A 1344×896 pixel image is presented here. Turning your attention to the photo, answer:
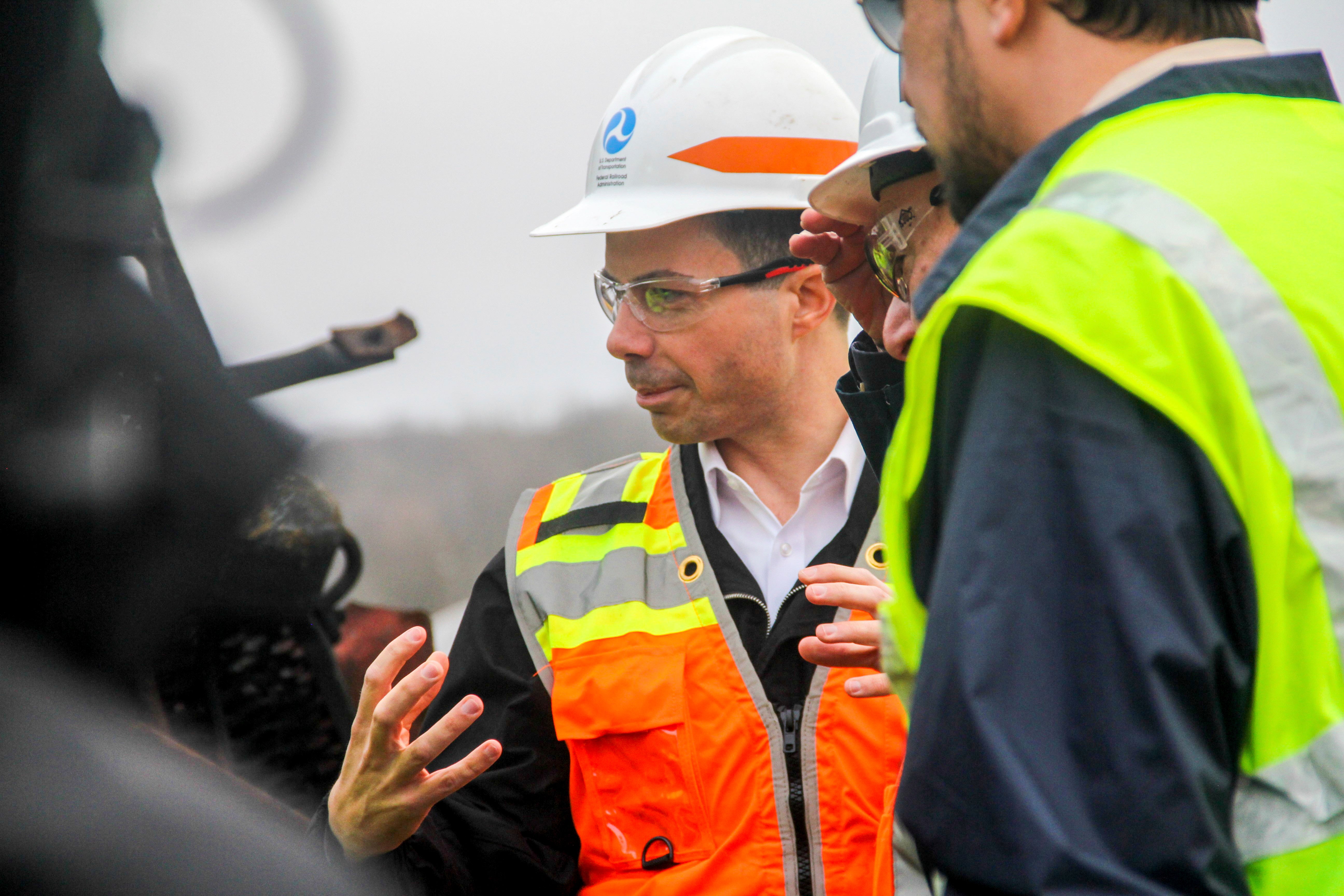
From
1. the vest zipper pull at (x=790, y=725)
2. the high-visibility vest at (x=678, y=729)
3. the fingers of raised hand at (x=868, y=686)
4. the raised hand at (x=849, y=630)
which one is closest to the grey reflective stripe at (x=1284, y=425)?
the raised hand at (x=849, y=630)

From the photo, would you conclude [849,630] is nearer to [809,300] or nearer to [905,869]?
[905,869]

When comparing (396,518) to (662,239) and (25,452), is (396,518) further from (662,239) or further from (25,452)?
(662,239)

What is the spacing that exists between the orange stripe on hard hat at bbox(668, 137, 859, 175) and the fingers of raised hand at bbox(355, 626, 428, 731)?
4.02ft

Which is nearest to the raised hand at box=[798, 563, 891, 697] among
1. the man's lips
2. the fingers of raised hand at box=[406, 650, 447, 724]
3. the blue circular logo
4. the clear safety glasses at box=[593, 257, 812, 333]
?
the fingers of raised hand at box=[406, 650, 447, 724]

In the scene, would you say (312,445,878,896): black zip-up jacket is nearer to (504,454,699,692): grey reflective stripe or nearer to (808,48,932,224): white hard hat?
(504,454,699,692): grey reflective stripe

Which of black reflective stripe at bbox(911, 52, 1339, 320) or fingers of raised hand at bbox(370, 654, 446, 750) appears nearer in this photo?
→ black reflective stripe at bbox(911, 52, 1339, 320)

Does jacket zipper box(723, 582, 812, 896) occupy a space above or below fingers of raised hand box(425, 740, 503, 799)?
below

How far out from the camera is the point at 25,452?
2461 mm

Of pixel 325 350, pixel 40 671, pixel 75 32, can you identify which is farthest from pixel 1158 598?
pixel 75 32

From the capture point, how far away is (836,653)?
147cm

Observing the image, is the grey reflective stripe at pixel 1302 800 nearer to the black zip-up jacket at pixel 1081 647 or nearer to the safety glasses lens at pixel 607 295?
the black zip-up jacket at pixel 1081 647

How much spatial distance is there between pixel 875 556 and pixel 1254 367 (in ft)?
4.25

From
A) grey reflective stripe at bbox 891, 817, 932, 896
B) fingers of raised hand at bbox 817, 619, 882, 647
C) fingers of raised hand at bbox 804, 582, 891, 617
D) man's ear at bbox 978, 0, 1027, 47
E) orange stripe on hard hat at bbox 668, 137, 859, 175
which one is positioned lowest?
grey reflective stripe at bbox 891, 817, 932, 896

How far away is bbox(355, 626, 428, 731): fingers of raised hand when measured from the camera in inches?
64.8
